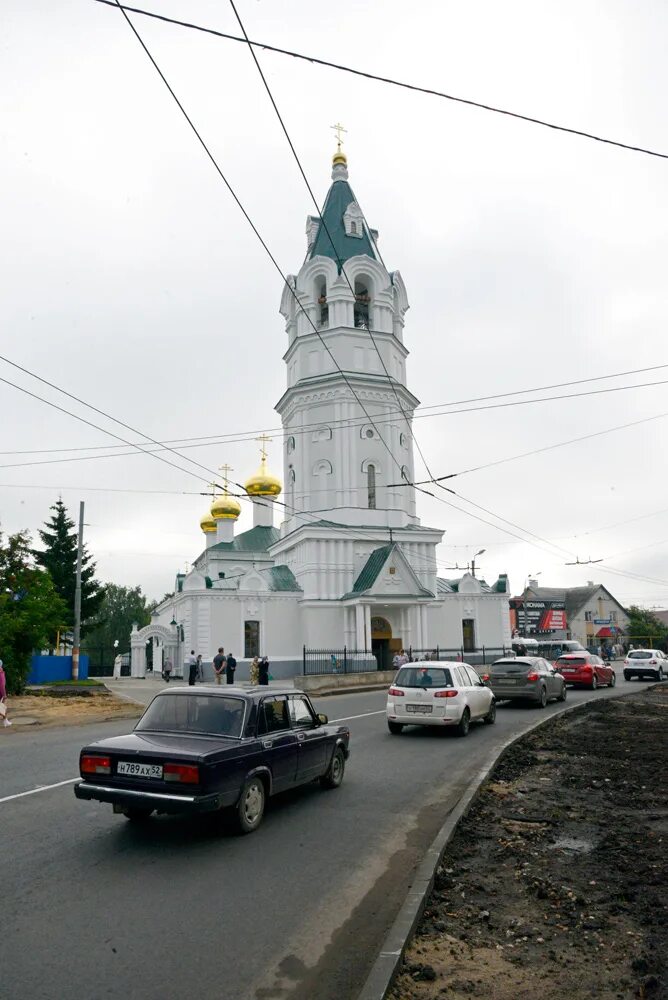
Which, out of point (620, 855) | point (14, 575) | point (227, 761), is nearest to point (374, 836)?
point (227, 761)

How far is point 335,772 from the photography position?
931cm

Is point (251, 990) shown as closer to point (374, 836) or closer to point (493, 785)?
point (374, 836)

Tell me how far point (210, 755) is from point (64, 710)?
15.6m

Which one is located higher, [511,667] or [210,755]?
[210,755]

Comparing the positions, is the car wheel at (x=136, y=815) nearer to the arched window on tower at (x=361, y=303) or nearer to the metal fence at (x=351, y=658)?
the metal fence at (x=351, y=658)

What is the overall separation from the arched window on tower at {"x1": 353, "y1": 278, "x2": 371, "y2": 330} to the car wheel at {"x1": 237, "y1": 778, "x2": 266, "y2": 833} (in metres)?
37.4

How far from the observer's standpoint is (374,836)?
714 centimetres

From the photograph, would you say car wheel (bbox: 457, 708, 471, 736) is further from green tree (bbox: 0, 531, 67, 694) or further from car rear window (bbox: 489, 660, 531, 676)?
green tree (bbox: 0, 531, 67, 694)

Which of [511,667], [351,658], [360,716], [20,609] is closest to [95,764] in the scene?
[360,716]

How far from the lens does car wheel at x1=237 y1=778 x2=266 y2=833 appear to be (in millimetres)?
6918

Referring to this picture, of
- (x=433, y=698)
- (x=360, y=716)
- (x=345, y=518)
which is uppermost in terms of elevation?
(x=345, y=518)

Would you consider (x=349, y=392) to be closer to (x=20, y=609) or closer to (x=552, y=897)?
(x=20, y=609)

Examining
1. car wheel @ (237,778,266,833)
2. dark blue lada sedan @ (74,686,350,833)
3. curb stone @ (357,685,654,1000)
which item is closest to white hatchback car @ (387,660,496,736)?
dark blue lada sedan @ (74,686,350,833)

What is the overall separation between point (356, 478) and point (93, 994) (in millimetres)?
36992
